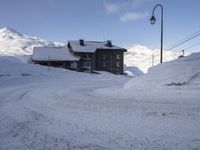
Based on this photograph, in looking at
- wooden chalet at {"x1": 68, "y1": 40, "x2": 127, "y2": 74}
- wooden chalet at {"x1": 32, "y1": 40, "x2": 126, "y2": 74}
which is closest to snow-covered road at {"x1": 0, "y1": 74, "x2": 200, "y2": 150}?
wooden chalet at {"x1": 32, "y1": 40, "x2": 126, "y2": 74}

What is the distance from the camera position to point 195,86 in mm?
12188

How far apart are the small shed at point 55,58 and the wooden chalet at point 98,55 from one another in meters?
2.47

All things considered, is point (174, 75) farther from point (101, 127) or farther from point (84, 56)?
point (84, 56)

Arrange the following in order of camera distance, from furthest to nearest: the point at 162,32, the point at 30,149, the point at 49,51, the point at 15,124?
the point at 49,51, the point at 162,32, the point at 15,124, the point at 30,149

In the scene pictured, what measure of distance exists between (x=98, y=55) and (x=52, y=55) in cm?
1253

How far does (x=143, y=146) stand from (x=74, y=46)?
195 feet

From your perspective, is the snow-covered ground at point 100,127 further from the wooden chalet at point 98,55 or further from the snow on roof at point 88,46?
the snow on roof at point 88,46

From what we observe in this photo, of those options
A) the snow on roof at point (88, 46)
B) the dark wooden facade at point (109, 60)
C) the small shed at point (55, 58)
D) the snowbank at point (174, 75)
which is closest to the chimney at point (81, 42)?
the snow on roof at point (88, 46)

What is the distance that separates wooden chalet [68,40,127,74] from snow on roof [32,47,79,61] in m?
2.04

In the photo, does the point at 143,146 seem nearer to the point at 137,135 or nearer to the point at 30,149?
the point at 137,135

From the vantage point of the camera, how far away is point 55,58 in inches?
2290

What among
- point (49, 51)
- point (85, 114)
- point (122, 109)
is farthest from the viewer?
point (49, 51)

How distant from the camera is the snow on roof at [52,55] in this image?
189ft

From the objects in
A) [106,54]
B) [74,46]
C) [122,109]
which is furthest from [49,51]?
[122,109]
